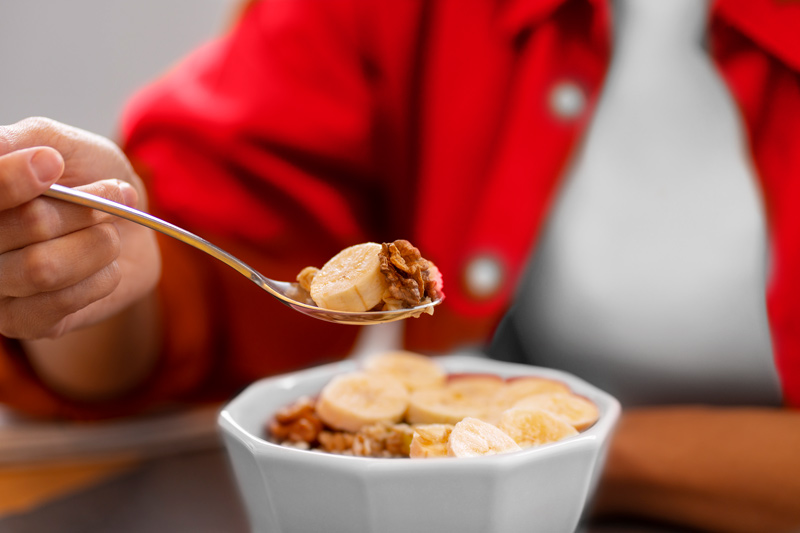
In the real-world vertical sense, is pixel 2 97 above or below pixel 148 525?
above

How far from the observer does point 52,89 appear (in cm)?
121

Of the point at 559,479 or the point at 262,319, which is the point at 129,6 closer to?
the point at 262,319

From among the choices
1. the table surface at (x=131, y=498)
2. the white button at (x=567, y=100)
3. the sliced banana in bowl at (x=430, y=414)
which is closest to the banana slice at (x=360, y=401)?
the sliced banana in bowl at (x=430, y=414)

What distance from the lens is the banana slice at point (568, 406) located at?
1.34 feet

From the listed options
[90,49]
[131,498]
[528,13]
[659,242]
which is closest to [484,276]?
[659,242]

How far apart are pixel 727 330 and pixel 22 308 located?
1.95 feet

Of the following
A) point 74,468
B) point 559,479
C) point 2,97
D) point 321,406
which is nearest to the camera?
point 559,479

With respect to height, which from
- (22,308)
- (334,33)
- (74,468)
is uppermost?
(334,33)

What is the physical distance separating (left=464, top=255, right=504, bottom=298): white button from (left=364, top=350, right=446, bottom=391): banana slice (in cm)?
19

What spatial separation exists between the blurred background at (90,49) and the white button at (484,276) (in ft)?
2.72

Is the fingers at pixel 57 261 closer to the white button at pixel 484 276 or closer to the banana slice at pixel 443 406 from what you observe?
the banana slice at pixel 443 406

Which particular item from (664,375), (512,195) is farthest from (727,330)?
(512,195)

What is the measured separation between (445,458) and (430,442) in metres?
0.04

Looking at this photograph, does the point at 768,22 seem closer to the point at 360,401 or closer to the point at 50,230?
the point at 360,401
